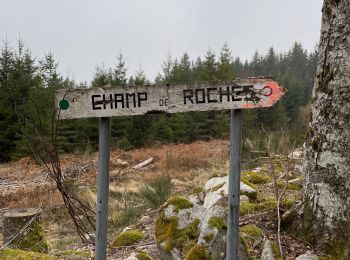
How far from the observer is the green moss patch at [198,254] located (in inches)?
112

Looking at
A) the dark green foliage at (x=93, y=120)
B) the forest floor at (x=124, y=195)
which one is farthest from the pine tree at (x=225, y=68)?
the forest floor at (x=124, y=195)

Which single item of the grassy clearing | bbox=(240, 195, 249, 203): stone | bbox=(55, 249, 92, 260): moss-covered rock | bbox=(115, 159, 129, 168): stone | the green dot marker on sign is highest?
the green dot marker on sign

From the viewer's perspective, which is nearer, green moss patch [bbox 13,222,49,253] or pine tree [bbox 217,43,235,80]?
green moss patch [bbox 13,222,49,253]

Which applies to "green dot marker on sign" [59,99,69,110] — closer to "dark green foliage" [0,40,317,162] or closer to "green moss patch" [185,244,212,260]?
"green moss patch" [185,244,212,260]

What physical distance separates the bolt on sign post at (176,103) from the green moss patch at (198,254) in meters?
0.67

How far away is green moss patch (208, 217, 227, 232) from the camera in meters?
2.98

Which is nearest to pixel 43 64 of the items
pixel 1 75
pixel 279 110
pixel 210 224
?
pixel 1 75

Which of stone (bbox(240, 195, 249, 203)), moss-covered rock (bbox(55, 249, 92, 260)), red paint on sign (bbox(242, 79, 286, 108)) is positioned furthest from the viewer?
stone (bbox(240, 195, 249, 203))

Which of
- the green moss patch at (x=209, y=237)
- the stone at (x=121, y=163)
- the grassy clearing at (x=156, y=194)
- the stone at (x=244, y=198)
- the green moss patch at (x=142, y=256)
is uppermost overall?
the green moss patch at (x=209, y=237)

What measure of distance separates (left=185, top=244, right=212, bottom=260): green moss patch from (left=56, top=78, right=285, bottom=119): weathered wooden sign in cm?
123

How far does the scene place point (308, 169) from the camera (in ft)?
10.1

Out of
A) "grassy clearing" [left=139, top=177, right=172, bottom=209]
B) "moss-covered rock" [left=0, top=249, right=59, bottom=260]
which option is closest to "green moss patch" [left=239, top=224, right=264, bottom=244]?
"moss-covered rock" [left=0, top=249, right=59, bottom=260]

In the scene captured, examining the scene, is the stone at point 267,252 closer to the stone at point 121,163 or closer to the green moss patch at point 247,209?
the green moss patch at point 247,209

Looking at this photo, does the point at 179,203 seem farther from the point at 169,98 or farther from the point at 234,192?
the point at 169,98
